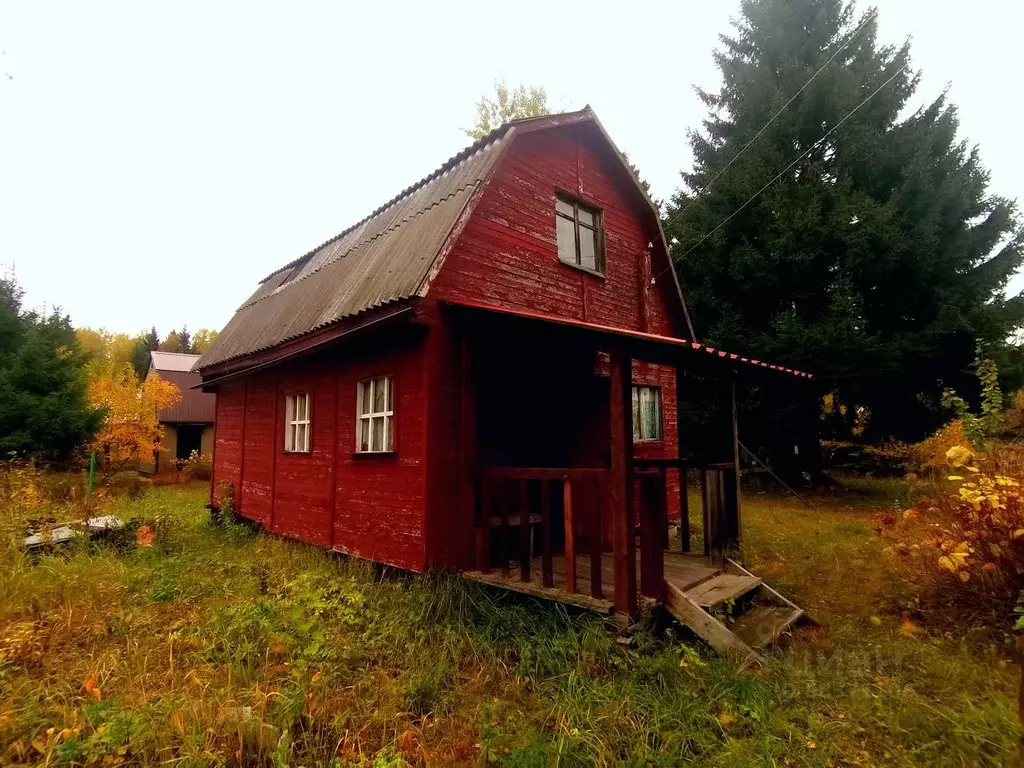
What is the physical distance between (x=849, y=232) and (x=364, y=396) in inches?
467

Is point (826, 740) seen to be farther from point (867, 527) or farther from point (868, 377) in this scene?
point (868, 377)

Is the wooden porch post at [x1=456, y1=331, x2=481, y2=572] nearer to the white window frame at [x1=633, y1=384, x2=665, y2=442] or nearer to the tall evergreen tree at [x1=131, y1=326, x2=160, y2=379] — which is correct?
the white window frame at [x1=633, y1=384, x2=665, y2=442]

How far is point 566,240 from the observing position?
354 inches

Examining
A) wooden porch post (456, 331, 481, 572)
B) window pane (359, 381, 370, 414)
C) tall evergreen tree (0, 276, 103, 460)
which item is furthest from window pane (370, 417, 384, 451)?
tall evergreen tree (0, 276, 103, 460)

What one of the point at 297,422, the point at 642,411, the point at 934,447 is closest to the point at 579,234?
the point at 642,411

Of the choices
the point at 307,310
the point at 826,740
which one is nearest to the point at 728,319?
the point at 307,310

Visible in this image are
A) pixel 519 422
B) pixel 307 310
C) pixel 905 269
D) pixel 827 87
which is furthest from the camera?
pixel 827 87

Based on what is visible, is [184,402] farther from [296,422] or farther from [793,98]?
[793,98]

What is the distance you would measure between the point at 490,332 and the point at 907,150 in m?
13.0

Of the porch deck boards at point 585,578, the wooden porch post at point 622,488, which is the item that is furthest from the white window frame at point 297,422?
the wooden porch post at point 622,488

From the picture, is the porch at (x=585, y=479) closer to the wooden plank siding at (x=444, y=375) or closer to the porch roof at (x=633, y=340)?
the porch roof at (x=633, y=340)

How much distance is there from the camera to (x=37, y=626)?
16.7ft

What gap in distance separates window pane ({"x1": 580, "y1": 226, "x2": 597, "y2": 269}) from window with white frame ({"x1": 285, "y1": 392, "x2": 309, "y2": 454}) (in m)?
5.44

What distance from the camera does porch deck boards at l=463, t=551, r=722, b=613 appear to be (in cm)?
506
